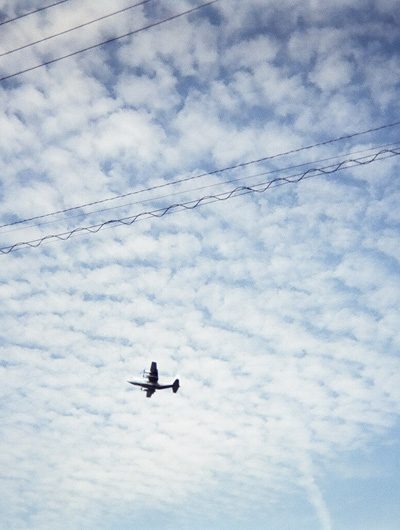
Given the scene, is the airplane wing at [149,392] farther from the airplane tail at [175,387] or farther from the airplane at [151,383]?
the airplane tail at [175,387]

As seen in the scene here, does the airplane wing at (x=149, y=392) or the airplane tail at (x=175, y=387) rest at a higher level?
the airplane tail at (x=175, y=387)

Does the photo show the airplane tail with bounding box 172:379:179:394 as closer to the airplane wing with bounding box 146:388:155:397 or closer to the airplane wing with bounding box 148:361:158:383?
the airplane wing with bounding box 146:388:155:397

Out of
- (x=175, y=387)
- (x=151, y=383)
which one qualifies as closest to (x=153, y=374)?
(x=151, y=383)

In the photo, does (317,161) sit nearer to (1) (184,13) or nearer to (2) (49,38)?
(1) (184,13)

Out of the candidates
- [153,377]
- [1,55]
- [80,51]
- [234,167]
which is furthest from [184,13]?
[153,377]

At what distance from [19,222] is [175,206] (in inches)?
172

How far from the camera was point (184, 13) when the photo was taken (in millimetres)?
9289

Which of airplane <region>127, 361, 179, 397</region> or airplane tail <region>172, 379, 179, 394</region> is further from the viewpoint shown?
airplane tail <region>172, 379, 179, 394</region>

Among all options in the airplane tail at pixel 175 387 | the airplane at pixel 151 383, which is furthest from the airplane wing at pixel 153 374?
the airplane tail at pixel 175 387

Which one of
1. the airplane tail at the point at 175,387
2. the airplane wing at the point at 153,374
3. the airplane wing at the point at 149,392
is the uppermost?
the airplane tail at the point at 175,387

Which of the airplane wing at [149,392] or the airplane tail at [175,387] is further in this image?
the airplane tail at [175,387]

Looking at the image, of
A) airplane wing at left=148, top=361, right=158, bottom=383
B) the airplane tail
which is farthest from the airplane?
the airplane tail

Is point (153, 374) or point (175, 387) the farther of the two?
point (175, 387)

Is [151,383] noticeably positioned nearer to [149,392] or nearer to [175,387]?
[149,392]
